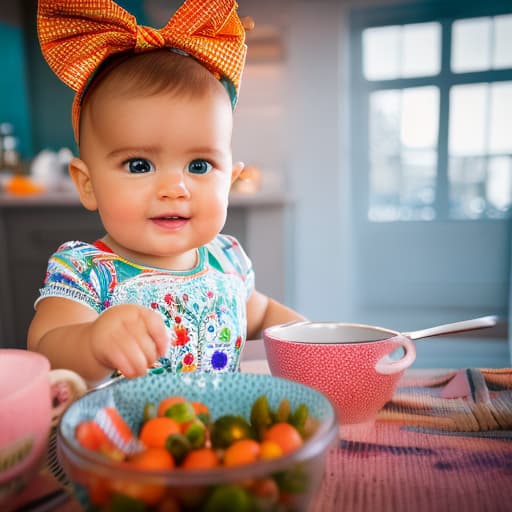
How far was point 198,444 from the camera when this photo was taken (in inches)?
13.0

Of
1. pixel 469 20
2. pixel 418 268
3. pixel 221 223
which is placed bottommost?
pixel 418 268

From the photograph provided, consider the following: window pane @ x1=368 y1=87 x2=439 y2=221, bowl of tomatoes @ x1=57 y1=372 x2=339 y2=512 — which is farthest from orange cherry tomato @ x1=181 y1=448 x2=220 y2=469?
window pane @ x1=368 y1=87 x2=439 y2=221

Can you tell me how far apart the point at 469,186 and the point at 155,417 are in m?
4.29

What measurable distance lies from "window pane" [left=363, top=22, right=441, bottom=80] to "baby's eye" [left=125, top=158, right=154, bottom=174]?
3827 millimetres

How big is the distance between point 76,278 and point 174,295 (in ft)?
0.44

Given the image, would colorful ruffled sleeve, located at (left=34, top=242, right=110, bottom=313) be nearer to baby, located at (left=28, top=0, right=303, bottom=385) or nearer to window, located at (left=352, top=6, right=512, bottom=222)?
baby, located at (left=28, top=0, right=303, bottom=385)

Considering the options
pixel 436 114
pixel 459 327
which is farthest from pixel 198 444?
pixel 436 114

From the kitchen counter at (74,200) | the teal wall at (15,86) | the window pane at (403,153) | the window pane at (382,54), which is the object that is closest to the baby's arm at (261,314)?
the kitchen counter at (74,200)

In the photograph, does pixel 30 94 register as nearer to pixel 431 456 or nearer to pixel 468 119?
pixel 468 119

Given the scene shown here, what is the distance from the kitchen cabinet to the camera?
2.14m

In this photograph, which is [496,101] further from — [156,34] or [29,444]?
[29,444]

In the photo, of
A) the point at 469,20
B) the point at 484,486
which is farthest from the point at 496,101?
the point at 484,486

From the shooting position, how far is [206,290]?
0.76 m

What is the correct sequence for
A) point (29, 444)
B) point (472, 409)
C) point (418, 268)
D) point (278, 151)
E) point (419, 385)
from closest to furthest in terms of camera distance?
1. point (29, 444)
2. point (472, 409)
3. point (419, 385)
4. point (278, 151)
5. point (418, 268)
